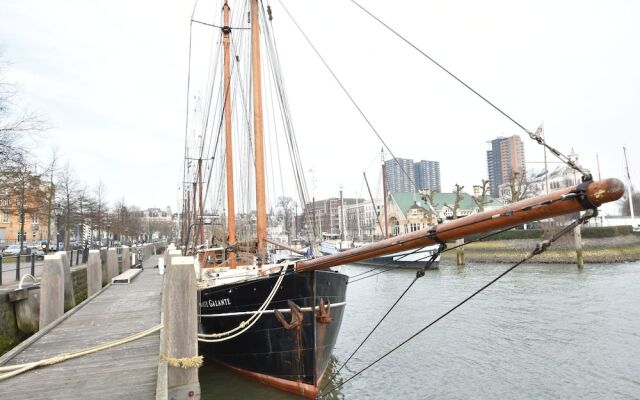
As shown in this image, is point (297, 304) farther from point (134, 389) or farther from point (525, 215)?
point (525, 215)

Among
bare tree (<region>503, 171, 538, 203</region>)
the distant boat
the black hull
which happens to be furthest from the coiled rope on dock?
bare tree (<region>503, 171, 538, 203</region>)

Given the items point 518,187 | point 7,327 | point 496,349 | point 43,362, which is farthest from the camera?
point 518,187

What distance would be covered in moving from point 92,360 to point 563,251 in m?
40.7

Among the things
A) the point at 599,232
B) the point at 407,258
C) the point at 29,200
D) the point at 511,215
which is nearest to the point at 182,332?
the point at 511,215

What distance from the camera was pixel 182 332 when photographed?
6727 mm

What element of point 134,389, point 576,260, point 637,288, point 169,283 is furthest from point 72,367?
point 576,260

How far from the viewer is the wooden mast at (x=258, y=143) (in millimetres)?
11234

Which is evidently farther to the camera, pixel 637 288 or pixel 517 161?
pixel 517 161

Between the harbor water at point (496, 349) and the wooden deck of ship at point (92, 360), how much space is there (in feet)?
8.34

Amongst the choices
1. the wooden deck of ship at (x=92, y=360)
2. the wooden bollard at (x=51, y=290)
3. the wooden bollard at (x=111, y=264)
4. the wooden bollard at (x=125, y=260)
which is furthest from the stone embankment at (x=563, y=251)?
the wooden bollard at (x=51, y=290)

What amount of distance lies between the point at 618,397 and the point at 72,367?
10.7m

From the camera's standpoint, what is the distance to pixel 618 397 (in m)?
9.22

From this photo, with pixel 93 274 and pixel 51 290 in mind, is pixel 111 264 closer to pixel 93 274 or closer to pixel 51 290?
pixel 93 274

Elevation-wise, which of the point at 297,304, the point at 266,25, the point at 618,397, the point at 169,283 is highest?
the point at 266,25
